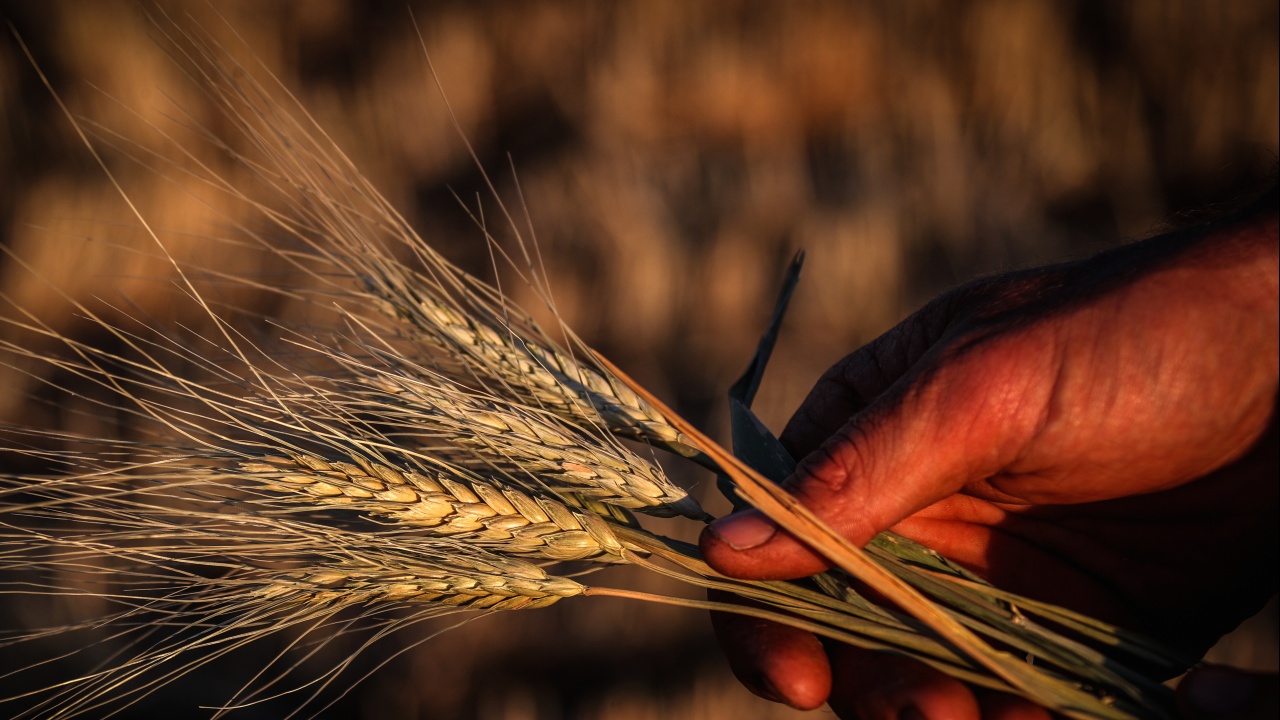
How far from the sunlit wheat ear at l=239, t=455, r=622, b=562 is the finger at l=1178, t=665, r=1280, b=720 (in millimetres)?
769

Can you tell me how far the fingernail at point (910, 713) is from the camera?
106 centimetres

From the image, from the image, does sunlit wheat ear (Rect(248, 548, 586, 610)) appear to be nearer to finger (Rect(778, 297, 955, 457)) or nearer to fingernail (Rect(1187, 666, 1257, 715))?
finger (Rect(778, 297, 955, 457))

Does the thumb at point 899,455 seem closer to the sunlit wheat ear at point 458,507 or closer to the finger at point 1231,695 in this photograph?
the sunlit wheat ear at point 458,507

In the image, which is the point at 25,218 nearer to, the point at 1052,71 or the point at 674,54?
the point at 674,54

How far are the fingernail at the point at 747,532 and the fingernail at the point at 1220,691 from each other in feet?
1.86

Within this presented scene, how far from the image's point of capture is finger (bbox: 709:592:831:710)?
116 cm

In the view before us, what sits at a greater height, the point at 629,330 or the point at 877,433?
the point at 629,330

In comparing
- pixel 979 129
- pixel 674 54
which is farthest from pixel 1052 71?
pixel 674 54

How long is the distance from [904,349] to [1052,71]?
114 cm

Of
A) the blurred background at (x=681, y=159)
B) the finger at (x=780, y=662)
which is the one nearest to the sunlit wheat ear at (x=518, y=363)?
the finger at (x=780, y=662)

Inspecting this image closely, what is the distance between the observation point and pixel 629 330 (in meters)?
2.33

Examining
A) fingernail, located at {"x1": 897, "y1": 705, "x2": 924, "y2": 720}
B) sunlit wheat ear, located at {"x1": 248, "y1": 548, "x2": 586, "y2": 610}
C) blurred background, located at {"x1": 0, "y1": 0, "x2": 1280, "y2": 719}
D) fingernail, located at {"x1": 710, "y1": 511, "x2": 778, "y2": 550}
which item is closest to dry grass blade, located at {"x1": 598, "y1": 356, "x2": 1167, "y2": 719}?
fingernail, located at {"x1": 710, "y1": 511, "x2": 778, "y2": 550}

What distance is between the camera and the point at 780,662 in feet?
3.88

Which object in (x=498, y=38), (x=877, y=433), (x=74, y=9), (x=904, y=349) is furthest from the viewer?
(x=74, y=9)
